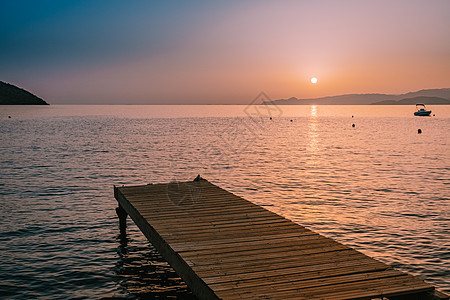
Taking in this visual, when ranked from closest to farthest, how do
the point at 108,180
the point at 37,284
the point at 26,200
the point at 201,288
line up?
the point at 201,288
the point at 37,284
the point at 26,200
the point at 108,180

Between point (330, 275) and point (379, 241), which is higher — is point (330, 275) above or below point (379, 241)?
above

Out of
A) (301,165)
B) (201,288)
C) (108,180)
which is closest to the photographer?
(201,288)

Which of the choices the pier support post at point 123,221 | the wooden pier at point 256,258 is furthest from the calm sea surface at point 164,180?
the wooden pier at point 256,258

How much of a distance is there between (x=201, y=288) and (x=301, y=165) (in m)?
32.2

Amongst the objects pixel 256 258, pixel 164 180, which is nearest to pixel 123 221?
pixel 256 258

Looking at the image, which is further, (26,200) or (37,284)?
(26,200)

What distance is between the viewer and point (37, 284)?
1230 cm

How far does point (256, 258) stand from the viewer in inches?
367

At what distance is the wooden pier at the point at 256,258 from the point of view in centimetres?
760

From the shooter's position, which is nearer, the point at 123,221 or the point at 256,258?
the point at 256,258

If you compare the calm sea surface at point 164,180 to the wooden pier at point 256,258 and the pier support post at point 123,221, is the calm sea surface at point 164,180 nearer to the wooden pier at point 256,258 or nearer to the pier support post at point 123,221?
the pier support post at point 123,221

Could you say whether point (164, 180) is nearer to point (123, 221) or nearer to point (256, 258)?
point (123, 221)

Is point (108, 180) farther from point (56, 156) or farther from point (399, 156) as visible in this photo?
point (399, 156)

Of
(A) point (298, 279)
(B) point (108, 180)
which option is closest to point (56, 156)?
(B) point (108, 180)
